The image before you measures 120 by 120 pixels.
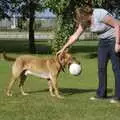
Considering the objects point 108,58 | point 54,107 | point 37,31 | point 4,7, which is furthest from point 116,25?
point 37,31

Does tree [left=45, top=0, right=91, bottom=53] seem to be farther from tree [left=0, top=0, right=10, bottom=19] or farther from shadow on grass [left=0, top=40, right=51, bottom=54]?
tree [left=0, top=0, right=10, bottom=19]

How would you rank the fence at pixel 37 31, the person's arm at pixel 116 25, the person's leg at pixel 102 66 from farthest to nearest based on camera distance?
the fence at pixel 37 31
the person's leg at pixel 102 66
the person's arm at pixel 116 25

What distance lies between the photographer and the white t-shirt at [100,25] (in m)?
11.3

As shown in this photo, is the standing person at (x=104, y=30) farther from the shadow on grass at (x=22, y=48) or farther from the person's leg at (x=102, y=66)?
the shadow on grass at (x=22, y=48)

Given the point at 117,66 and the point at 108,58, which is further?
the point at 108,58

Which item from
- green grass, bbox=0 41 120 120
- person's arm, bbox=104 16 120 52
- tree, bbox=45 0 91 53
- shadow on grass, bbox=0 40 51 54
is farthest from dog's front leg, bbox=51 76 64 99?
shadow on grass, bbox=0 40 51 54

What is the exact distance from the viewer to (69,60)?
12297 mm

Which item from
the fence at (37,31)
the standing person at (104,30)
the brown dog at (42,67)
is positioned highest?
the standing person at (104,30)

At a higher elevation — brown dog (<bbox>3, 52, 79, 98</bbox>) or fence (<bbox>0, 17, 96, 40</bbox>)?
brown dog (<bbox>3, 52, 79, 98</bbox>)

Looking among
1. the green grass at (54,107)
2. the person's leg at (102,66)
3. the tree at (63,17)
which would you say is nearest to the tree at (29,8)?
the tree at (63,17)

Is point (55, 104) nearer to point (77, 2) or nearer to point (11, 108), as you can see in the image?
point (11, 108)

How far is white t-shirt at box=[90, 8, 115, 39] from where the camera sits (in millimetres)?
11297

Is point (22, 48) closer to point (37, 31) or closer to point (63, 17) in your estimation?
point (63, 17)

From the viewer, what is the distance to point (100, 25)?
37.3 feet
